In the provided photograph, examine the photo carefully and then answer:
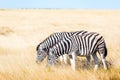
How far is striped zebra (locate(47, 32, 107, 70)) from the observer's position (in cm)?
1095

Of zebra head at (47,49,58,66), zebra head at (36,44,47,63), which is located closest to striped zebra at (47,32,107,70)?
zebra head at (47,49,58,66)

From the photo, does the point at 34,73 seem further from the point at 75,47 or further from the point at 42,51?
the point at 42,51

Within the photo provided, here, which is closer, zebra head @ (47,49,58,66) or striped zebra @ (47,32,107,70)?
zebra head @ (47,49,58,66)

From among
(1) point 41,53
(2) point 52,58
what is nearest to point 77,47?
(2) point 52,58

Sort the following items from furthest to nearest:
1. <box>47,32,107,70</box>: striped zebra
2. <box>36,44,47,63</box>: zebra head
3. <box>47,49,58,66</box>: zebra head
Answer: <box>36,44,47,63</box>: zebra head → <box>47,32,107,70</box>: striped zebra → <box>47,49,58,66</box>: zebra head

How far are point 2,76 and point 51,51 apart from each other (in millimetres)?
2834

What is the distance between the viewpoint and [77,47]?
444 inches

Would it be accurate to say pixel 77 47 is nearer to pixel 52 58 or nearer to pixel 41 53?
pixel 52 58

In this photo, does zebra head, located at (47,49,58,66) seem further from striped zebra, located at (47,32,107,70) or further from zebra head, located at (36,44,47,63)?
zebra head, located at (36,44,47,63)

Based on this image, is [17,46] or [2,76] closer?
[2,76]

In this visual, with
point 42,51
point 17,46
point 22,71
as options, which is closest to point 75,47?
point 42,51

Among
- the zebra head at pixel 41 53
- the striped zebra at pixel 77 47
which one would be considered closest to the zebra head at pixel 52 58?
the striped zebra at pixel 77 47

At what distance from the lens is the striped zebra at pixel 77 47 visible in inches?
431

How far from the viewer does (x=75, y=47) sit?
1120 cm
